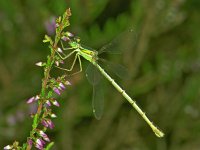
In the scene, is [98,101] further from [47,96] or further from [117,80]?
[117,80]

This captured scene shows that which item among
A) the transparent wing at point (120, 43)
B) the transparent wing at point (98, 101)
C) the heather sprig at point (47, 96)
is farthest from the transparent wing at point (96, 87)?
the heather sprig at point (47, 96)

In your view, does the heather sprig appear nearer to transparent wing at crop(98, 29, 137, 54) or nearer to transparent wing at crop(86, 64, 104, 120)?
transparent wing at crop(86, 64, 104, 120)

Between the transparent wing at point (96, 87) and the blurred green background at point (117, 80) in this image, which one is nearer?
the transparent wing at point (96, 87)

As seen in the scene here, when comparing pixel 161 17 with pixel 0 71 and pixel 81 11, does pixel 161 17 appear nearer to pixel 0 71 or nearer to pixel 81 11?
pixel 81 11

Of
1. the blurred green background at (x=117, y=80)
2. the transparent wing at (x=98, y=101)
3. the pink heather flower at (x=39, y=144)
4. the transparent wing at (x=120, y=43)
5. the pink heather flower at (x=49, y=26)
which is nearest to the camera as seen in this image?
the pink heather flower at (x=39, y=144)

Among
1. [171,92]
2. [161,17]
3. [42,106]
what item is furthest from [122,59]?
[42,106]

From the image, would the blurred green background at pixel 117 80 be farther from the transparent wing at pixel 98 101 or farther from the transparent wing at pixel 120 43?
the transparent wing at pixel 98 101

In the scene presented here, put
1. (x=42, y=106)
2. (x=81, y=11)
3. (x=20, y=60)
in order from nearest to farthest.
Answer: (x=42, y=106) → (x=81, y=11) → (x=20, y=60)

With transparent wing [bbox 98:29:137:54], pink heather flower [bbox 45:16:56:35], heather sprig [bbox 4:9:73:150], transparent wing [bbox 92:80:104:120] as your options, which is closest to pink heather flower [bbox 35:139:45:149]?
heather sprig [bbox 4:9:73:150]
